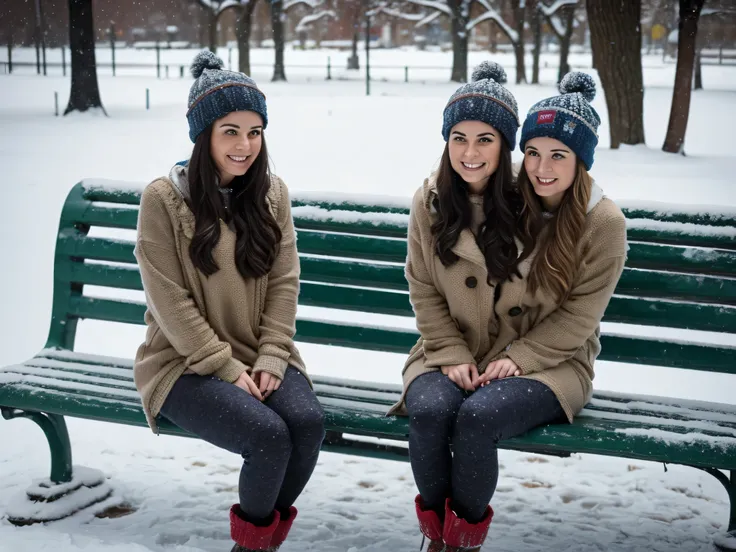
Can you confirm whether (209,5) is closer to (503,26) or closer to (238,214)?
(503,26)

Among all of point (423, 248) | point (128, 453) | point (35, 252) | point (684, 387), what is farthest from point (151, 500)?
point (35, 252)

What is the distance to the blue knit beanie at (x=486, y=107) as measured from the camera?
291cm

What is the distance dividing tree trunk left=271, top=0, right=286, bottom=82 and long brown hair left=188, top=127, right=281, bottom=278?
2546 cm

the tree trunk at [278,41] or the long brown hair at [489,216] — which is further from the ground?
the tree trunk at [278,41]

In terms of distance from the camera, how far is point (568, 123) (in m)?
2.87

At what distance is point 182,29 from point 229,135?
51376 millimetres

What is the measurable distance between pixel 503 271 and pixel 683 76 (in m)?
10.3

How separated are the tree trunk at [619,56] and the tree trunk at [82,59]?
31.3 ft

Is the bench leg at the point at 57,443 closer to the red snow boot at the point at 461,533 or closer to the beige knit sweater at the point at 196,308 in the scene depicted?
the beige knit sweater at the point at 196,308

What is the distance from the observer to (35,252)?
6.70 m

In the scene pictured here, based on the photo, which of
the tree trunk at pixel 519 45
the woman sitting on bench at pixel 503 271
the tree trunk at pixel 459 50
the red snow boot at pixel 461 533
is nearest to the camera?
the red snow boot at pixel 461 533

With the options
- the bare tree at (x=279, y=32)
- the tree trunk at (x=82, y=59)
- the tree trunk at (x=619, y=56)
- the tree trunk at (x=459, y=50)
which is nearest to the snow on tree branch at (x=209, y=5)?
the bare tree at (x=279, y=32)

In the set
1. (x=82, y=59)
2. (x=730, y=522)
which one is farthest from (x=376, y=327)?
(x=82, y=59)

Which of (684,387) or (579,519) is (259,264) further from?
(684,387)
